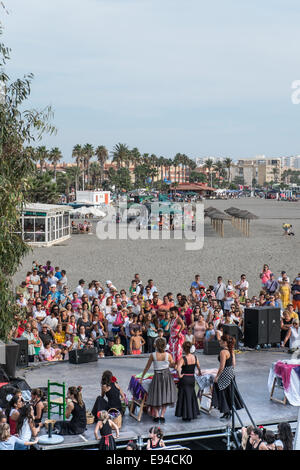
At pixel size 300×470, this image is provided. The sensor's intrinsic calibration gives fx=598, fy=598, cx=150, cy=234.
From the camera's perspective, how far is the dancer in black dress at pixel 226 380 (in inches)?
372

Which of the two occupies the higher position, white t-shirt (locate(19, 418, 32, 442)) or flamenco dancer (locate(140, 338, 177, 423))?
flamenco dancer (locate(140, 338, 177, 423))

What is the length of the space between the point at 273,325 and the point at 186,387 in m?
5.33

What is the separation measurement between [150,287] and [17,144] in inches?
346

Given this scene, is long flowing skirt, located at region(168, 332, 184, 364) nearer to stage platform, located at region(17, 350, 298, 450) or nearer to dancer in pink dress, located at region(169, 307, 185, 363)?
dancer in pink dress, located at region(169, 307, 185, 363)

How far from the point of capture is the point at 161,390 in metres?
9.42

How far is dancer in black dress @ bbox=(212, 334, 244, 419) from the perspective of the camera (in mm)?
9453

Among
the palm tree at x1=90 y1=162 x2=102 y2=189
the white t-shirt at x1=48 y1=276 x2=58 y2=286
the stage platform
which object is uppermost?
the palm tree at x1=90 y1=162 x2=102 y2=189

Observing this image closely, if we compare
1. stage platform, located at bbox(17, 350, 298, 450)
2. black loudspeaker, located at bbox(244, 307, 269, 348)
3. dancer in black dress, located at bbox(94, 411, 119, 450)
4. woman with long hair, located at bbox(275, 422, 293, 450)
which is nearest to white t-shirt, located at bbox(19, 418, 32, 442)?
stage platform, located at bbox(17, 350, 298, 450)

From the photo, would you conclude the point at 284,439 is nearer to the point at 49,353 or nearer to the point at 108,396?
the point at 108,396

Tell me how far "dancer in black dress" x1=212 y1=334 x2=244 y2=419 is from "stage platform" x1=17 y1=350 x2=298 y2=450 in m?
0.25

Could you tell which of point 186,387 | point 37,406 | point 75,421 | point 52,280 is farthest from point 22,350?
point 52,280

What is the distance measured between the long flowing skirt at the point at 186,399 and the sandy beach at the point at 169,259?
13307mm
